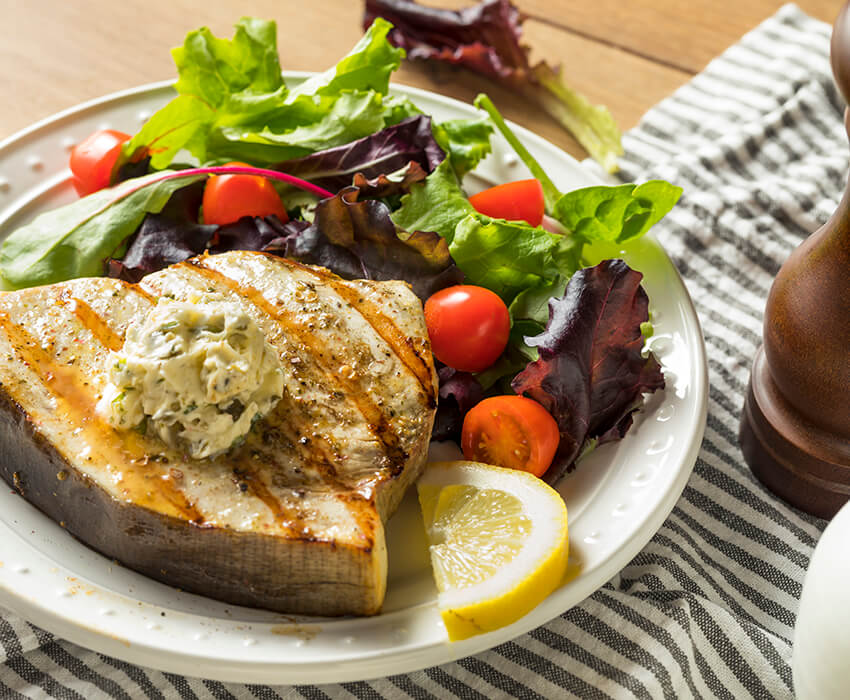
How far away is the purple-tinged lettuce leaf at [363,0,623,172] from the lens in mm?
3924

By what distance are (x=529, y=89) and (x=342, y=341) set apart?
6.90 ft

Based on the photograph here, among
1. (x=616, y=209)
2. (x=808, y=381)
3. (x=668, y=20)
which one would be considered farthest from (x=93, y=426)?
(x=668, y=20)

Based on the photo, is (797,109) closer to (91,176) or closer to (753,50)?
(753,50)

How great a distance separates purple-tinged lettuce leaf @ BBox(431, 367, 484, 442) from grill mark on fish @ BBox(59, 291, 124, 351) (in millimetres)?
934

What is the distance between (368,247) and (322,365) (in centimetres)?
66

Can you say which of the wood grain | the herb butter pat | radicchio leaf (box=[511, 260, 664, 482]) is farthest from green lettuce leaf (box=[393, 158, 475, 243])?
the wood grain

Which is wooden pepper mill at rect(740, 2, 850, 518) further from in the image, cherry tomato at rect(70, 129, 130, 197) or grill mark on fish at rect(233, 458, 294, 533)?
cherry tomato at rect(70, 129, 130, 197)

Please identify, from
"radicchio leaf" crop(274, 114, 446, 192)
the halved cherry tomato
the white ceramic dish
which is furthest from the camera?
"radicchio leaf" crop(274, 114, 446, 192)

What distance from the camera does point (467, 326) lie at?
110 inches

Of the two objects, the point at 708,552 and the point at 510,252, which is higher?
the point at 510,252

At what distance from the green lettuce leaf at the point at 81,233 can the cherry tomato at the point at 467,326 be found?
106 cm

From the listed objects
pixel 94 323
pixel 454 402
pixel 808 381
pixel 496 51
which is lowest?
pixel 808 381

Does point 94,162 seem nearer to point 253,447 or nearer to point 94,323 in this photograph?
point 94,323

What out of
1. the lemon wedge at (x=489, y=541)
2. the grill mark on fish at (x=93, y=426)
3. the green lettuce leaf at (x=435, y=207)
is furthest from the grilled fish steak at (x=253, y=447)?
the green lettuce leaf at (x=435, y=207)
